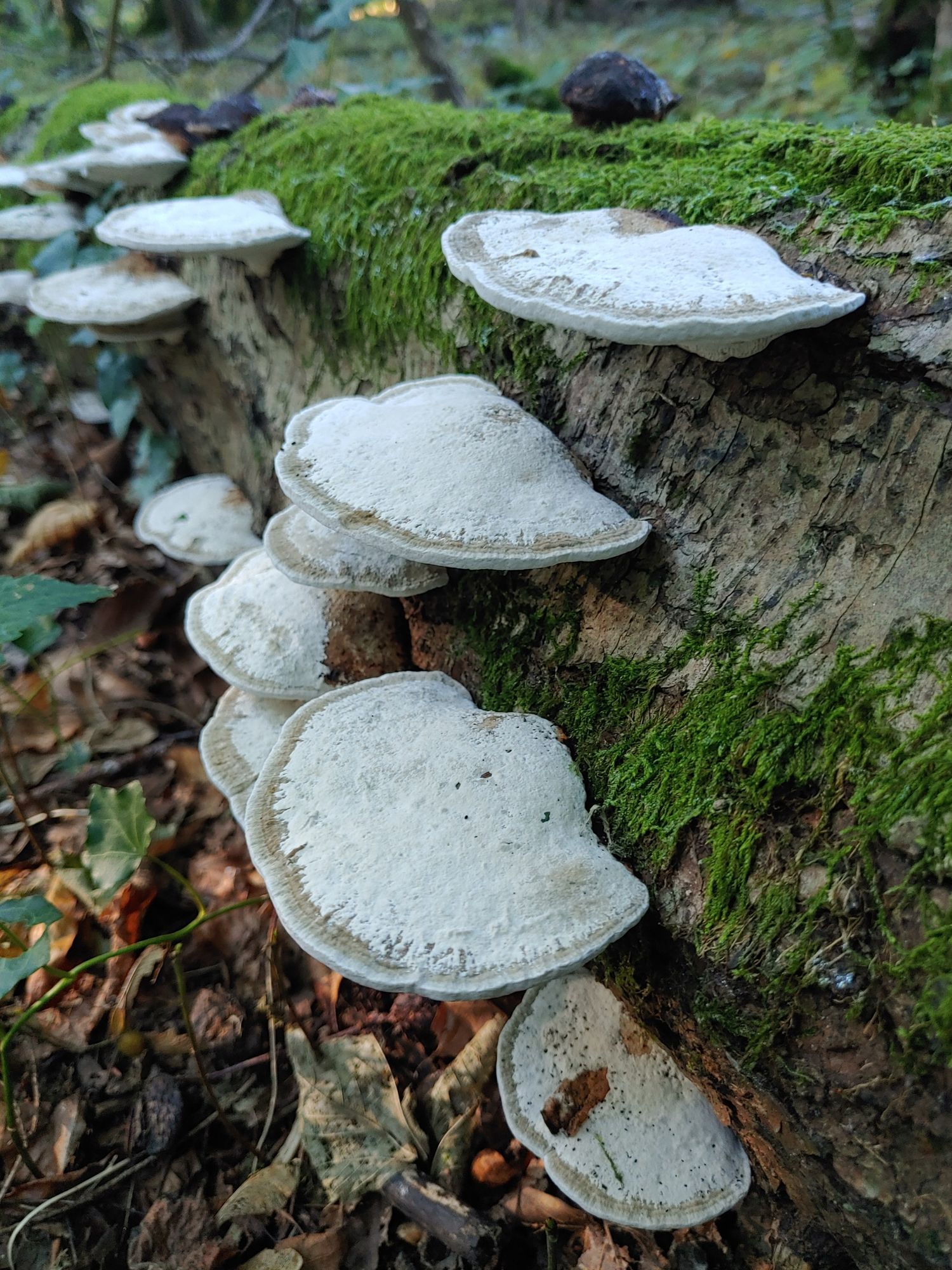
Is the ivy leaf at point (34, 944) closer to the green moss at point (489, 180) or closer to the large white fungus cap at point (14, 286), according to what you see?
the green moss at point (489, 180)

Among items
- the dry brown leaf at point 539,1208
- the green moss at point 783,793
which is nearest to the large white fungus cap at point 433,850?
the green moss at point 783,793

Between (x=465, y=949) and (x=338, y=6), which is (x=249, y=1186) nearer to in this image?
(x=465, y=949)

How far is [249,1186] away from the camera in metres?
2.37

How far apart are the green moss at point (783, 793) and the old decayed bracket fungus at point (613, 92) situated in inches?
87.3

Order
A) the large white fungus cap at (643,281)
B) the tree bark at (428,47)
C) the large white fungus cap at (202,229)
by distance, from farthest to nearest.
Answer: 1. the tree bark at (428,47)
2. the large white fungus cap at (202,229)
3. the large white fungus cap at (643,281)

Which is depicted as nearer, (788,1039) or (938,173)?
(788,1039)

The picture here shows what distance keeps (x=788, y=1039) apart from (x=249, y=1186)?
180 cm

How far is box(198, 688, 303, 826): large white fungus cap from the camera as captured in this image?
8.69ft

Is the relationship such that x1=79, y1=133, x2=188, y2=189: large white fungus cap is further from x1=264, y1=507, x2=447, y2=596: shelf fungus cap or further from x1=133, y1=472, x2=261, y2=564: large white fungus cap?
x1=264, y1=507, x2=447, y2=596: shelf fungus cap

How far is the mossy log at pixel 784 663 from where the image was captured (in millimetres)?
1438

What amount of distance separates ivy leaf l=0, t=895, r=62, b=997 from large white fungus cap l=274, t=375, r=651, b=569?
142cm

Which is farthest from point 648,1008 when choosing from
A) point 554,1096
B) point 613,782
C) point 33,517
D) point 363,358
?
point 33,517

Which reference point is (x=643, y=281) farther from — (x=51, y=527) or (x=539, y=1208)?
(x=51, y=527)

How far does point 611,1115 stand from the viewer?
1980 mm
